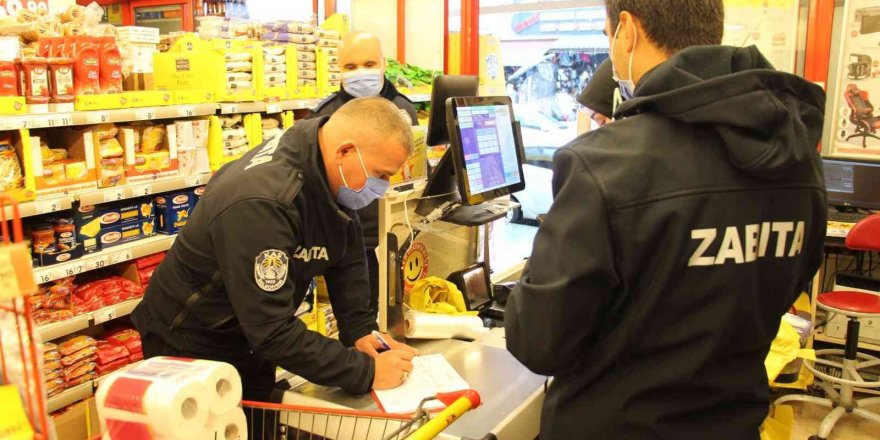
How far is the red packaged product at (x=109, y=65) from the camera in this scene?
3.82m

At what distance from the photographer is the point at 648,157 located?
124 centimetres

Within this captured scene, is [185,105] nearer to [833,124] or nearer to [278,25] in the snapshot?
[278,25]

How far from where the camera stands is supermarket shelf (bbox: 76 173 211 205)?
12.5 feet

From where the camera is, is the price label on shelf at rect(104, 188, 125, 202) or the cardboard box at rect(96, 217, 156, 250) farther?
the cardboard box at rect(96, 217, 156, 250)

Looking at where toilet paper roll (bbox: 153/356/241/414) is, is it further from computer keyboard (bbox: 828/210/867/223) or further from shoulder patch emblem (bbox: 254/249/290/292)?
computer keyboard (bbox: 828/210/867/223)

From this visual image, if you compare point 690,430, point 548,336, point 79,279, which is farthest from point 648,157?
point 79,279

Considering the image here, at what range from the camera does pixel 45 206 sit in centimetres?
356

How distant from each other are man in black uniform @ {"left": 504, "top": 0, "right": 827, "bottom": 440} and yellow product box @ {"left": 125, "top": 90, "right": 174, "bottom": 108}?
320 centimetres

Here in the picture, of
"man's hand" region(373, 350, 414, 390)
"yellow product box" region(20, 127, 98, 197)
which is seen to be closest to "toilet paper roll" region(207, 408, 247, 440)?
"man's hand" region(373, 350, 414, 390)

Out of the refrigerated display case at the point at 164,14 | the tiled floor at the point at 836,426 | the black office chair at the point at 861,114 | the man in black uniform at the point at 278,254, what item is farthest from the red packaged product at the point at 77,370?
the black office chair at the point at 861,114

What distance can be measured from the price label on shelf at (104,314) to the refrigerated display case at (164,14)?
451cm

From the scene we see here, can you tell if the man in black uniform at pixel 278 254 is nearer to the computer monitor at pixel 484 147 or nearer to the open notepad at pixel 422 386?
the open notepad at pixel 422 386

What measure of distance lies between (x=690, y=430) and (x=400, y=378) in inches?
33.6

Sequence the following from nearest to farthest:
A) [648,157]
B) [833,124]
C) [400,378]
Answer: [648,157] < [400,378] < [833,124]
